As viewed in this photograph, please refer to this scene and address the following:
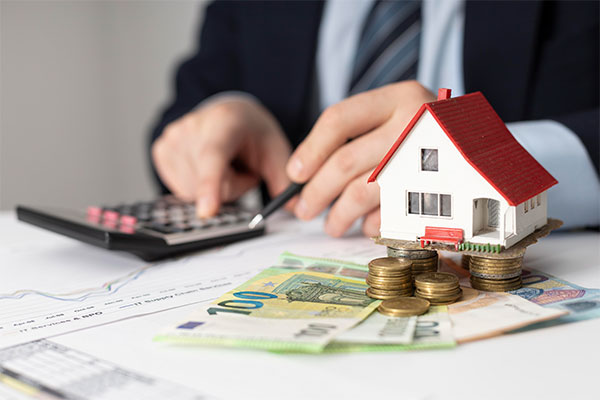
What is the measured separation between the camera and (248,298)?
1.80 ft

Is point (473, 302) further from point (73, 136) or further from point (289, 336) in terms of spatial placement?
point (73, 136)

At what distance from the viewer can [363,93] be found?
0.77 m

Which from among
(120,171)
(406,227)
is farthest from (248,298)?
(120,171)

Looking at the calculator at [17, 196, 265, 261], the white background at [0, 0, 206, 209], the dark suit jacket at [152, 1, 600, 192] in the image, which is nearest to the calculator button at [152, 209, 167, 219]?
the calculator at [17, 196, 265, 261]

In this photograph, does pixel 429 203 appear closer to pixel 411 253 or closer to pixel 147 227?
pixel 411 253

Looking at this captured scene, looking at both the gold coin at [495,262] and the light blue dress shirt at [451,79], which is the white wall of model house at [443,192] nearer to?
the gold coin at [495,262]

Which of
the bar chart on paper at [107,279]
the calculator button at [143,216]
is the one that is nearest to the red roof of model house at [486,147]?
the bar chart on paper at [107,279]

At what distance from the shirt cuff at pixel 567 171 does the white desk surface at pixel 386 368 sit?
35 centimetres

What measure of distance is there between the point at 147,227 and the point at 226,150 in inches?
10.0

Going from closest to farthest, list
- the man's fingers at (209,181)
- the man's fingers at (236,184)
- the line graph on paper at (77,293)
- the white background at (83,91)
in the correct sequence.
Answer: the line graph on paper at (77,293) → the man's fingers at (209,181) → the man's fingers at (236,184) → the white background at (83,91)

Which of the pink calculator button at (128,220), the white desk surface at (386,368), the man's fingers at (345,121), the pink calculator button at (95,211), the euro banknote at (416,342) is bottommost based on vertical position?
the white desk surface at (386,368)

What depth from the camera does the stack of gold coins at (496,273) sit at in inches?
21.0

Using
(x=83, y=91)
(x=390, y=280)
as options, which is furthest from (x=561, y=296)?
(x=83, y=91)

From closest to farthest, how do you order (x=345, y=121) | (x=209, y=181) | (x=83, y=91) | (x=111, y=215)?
(x=345, y=121) < (x=111, y=215) < (x=209, y=181) < (x=83, y=91)
